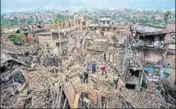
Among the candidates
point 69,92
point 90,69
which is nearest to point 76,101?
point 69,92

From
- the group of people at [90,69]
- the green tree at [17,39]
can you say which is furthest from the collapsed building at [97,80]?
the green tree at [17,39]

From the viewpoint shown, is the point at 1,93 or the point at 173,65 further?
the point at 173,65

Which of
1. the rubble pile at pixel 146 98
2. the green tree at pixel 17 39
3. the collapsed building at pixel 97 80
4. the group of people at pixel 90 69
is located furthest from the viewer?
the green tree at pixel 17 39

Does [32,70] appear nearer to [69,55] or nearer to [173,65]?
[69,55]

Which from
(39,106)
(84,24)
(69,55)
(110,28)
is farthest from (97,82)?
(84,24)

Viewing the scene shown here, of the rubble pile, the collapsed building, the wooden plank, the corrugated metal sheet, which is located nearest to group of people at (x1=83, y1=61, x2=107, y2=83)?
the collapsed building

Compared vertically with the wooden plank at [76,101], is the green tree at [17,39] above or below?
above

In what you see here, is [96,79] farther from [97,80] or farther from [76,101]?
[76,101]

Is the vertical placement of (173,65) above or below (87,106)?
above

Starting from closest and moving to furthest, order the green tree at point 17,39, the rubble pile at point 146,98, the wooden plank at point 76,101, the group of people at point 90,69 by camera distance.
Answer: the wooden plank at point 76,101 → the rubble pile at point 146,98 → the group of people at point 90,69 → the green tree at point 17,39

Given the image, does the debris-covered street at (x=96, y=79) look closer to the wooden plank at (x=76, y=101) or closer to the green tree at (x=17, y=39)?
the wooden plank at (x=76, y=101)

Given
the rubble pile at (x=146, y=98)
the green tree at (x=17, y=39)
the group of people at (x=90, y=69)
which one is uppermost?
the green tree at (x=17, y=39)
